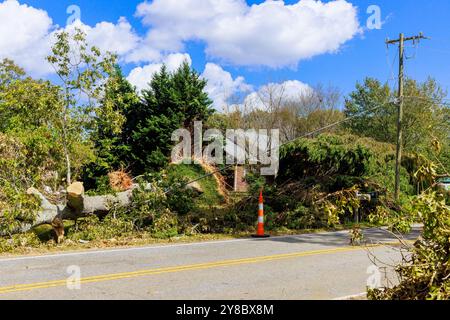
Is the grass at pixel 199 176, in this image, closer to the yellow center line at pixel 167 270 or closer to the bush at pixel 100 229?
the bush at pixel 100 229

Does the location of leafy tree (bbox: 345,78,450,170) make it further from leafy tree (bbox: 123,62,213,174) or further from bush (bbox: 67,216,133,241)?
bush (bbox: 67,216,133,241)

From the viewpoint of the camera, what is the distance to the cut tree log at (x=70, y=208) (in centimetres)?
1088

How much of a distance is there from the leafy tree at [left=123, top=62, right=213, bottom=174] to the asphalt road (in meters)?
15.6

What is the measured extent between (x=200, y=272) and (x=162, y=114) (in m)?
19.5

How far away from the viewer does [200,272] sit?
304 inches

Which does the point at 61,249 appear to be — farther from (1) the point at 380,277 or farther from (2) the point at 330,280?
(1) the point at 380,277

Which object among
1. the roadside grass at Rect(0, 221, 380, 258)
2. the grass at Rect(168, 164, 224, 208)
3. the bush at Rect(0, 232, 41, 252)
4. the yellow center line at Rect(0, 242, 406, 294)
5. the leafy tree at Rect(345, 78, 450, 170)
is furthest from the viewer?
the leafy tree at Rect(345, 78, 450, 170)

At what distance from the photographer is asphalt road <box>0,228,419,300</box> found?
6.33 meters

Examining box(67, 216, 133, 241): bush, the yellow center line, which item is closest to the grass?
box(67, 216, 133, 241): bush

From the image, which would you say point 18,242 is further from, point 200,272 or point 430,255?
point 430,255

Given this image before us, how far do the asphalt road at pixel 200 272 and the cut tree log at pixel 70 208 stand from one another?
1811 mm

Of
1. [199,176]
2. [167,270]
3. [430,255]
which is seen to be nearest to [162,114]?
[199,176]
